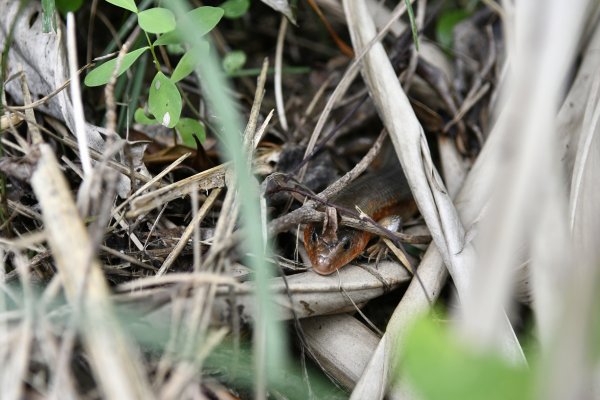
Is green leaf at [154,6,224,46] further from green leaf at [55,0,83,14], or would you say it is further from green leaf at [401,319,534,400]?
green leaf at [401,319,534,400]

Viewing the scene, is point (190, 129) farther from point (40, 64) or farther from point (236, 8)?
point (40, 64)

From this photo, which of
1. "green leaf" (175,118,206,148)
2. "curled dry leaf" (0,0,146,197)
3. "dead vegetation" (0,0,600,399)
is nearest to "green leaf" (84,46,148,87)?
"dead vegetation" (0,0,600,399)

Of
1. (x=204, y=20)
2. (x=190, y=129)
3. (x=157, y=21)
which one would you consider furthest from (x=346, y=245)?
(x=157, y=21)

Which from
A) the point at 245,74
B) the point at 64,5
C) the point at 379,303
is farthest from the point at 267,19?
the point at 379,303

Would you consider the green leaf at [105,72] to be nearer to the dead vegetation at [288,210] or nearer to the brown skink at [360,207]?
→ the dead vegetation at [288,210]

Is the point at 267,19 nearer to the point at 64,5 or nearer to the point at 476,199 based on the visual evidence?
the point at 64,5

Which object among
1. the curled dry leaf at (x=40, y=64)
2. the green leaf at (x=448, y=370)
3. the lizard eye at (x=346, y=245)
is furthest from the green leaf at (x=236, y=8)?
the green leaf at (x=448, y=370)
